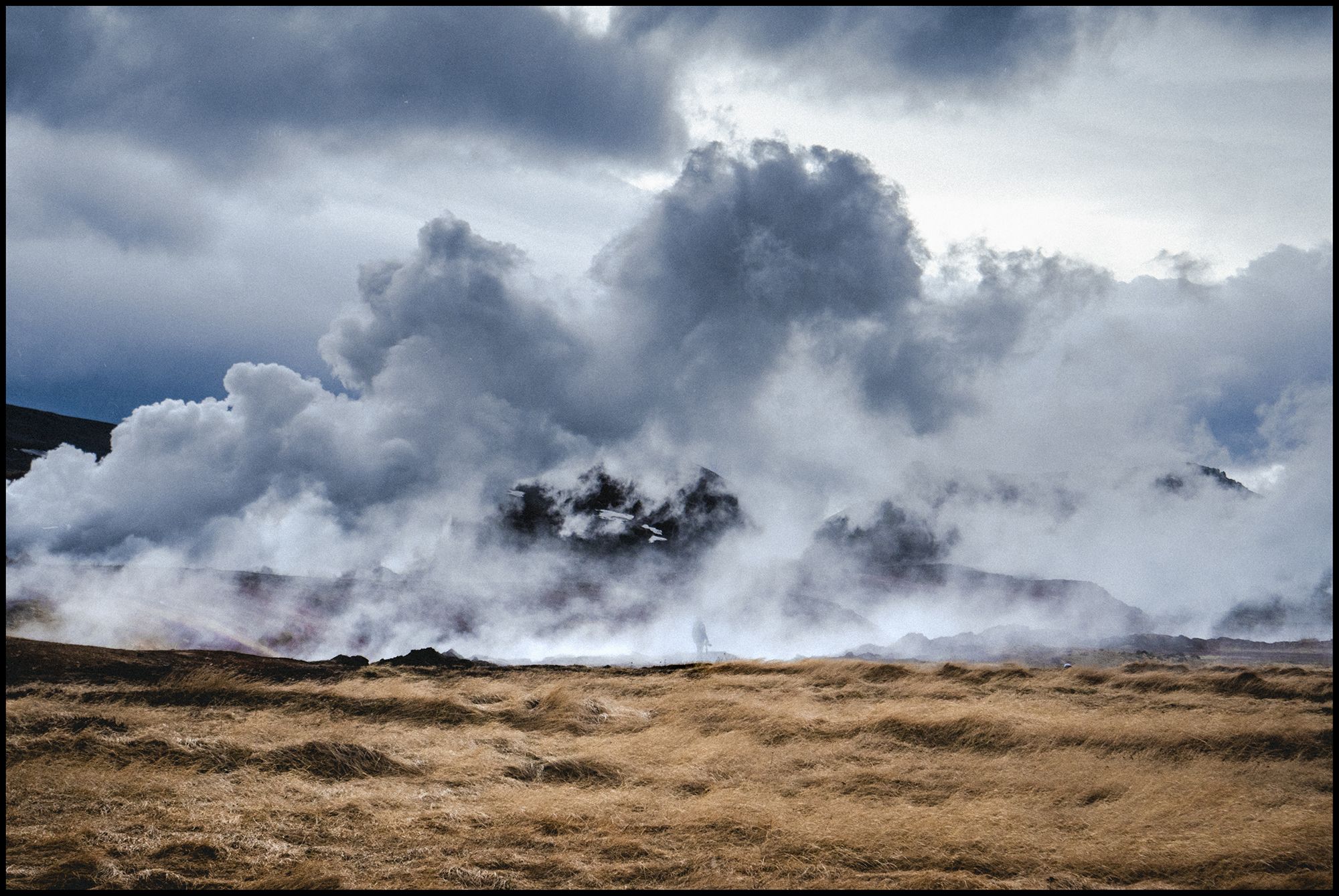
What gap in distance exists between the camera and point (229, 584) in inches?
1459

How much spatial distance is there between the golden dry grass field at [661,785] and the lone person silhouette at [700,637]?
32.3m

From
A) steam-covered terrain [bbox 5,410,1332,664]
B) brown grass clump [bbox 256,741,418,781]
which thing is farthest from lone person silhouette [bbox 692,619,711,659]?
brown grass clump [bbox 256,741,418,781]

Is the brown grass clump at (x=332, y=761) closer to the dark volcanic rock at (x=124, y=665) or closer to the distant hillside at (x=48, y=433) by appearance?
the dark volcanic rock at (x=124, y=665)

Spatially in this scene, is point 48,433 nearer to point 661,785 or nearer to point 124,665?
point 124,665

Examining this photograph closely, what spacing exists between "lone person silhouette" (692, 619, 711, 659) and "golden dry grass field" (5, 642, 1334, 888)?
32.3 metres

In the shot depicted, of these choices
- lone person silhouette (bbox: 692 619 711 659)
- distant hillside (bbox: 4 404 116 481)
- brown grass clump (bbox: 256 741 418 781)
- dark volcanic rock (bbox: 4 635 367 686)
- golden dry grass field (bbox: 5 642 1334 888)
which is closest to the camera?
golden dry grass field (bbox: 5 642 1334 888)

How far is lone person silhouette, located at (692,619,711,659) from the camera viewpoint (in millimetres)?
50281

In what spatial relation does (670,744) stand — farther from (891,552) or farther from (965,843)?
(891,552)

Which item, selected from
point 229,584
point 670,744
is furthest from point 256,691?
point 229,584

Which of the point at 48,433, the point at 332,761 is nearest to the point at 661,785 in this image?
the point at 332,761

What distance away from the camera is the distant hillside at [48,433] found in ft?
308

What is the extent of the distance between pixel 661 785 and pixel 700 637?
41.1 meters

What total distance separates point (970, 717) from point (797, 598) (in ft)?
171

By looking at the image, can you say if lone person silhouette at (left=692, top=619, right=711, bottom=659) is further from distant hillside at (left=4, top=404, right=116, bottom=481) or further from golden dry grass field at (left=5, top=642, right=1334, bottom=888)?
distant hillside at (left=4, top=404, right=116, bottom=481)
